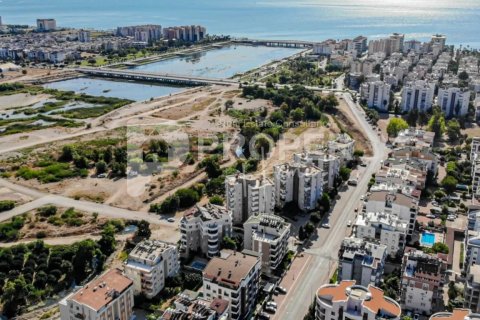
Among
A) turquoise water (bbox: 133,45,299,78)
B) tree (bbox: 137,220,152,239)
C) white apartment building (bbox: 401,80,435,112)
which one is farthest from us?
turquoise water (bbox: 133,45,299,78)

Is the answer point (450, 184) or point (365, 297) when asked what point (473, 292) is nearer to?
point (365, 297)

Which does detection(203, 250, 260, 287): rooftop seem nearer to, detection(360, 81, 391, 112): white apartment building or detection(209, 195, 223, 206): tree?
detection(209, 195, 223, 206): tree

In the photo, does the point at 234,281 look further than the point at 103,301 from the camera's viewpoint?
Yes

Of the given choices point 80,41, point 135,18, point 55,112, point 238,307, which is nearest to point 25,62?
point 80,41

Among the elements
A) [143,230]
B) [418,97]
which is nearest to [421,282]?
[143,230]

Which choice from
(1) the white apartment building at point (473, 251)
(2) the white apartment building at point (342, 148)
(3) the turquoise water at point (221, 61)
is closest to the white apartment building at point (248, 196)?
(2) the white apartment building at point (342, 148)

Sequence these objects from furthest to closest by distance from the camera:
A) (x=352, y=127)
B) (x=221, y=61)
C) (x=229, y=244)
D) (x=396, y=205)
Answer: (x=221, y=61) < (x=352, y=127) < (x=396, y=205) < (x=229, y=244)

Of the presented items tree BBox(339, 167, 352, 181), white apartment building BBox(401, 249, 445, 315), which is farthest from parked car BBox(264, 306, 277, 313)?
tree BBox(339, 167, 352, 181)
